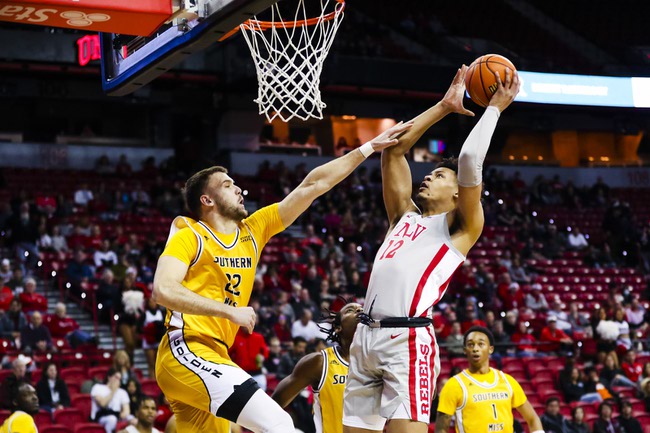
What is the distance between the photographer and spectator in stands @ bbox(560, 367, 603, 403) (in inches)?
545

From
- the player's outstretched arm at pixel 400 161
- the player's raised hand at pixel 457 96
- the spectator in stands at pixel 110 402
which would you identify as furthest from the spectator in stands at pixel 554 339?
the player's raised hand at pixel 457 96

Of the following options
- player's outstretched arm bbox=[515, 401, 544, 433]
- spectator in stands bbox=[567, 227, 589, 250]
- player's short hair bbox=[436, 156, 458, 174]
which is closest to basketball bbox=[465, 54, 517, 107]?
player's short hair bbox=[436, 156, 458, 174]

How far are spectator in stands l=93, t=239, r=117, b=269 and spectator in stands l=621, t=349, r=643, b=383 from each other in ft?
26.3

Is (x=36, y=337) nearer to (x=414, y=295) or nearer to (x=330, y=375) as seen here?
(x=330, y=375)

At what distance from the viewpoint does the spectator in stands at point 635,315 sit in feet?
58.2

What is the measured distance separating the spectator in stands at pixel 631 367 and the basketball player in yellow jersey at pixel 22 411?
9698 millimetres

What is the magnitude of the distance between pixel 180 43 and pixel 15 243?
11.5 m

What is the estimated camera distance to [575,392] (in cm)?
1393

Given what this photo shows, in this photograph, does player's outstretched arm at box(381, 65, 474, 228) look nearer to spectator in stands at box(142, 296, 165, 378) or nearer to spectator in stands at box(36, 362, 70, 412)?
spectator in stands at box(36, 362, 70, 412)

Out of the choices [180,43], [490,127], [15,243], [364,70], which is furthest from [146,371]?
[364,70]

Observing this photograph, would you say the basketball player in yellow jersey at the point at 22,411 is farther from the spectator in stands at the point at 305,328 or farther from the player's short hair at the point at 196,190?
the spectator in stands at the point at 305,328

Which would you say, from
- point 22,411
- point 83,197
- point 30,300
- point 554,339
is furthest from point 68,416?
point 83,197

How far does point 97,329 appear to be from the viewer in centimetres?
1405

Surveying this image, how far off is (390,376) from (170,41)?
2.32 m
